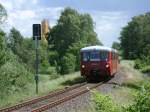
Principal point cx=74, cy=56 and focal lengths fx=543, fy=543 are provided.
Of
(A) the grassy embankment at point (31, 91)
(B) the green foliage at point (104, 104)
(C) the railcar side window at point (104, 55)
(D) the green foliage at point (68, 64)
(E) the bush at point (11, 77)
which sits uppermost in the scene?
(C) the railcar side window at point (104, 55)

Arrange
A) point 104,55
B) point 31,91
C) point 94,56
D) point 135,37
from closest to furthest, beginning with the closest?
point 31,91 < point 104,55 < point 94,56 < point 135,37

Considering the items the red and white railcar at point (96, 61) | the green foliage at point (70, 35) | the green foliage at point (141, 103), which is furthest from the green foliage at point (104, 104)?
the green foliage at point (70, 35)

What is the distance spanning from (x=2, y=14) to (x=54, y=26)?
81664 mm

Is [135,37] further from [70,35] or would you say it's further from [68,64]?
[68,64]

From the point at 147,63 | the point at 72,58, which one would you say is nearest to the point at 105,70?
the point at 147,63

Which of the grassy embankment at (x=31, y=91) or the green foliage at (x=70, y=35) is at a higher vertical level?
the green foliage at (x=70, y=35)

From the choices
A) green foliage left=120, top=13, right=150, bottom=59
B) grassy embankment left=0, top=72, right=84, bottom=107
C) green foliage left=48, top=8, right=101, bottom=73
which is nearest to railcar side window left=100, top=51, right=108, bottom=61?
grassy embankment left=0, top=72, right=84, bottom=107

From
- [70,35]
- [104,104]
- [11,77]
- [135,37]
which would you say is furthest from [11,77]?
[135,37]

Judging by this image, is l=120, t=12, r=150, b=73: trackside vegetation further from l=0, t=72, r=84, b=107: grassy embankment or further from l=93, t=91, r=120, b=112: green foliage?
l=93, t=91, r=120, b=112: green foliage

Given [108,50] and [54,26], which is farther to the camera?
[54,26]

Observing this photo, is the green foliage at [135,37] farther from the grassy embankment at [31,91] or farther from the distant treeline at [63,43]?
the grassy embankment at [31,91]

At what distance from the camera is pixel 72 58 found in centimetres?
10481

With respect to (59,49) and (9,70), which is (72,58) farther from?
(9,70)

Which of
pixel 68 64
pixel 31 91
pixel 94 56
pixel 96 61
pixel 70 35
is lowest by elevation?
pixel 68 64
